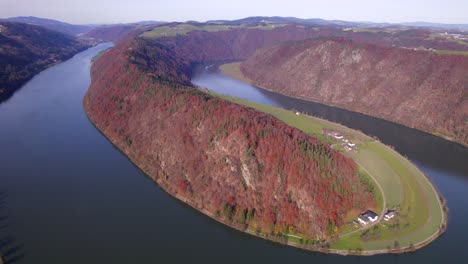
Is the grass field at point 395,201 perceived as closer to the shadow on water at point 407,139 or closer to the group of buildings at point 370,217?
the group of buildings at point 370,217

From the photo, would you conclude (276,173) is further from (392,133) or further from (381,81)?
(381,81)

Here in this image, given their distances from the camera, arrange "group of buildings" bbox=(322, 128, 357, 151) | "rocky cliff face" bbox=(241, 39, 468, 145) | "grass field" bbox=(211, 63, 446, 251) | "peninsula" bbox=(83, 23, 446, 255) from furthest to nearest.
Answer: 1. "rocky cliff face" bbox=(241, 39, 468, 145)
2. "group of buildings" bbox=(322, 128, 357, 151)
3. "peninsula" bbox=(83, 23, 446, 255)
4. "grass field" bbox=(211, 63, 446, 251)

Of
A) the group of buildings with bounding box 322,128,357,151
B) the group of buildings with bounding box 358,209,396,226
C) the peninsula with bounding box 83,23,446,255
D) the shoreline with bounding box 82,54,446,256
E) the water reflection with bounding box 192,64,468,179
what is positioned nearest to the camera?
the shoreline with bounding box 82,54,446,256

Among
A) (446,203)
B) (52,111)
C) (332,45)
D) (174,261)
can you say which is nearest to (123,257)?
(174,261)

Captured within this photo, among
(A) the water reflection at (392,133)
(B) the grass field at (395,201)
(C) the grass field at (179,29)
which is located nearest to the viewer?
(B) the grass field at (395,201)

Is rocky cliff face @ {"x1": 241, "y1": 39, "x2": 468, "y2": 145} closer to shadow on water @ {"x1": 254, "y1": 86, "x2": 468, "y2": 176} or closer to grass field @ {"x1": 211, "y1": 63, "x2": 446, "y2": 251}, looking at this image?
shadow on water @ {"x1": 254, "y1": 86, "x2": 468, "y2": 176}

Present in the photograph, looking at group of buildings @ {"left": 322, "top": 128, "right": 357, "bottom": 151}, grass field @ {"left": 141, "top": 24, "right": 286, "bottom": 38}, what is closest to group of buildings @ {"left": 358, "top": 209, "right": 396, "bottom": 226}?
group of buildings @ {"left": 322, "top": 128, "right": 357, "bottom": 151}

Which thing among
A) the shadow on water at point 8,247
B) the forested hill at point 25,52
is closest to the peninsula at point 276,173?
the shadow on water at point 8,247
